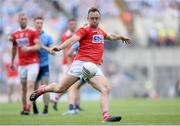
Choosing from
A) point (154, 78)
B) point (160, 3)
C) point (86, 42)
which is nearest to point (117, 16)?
point (160, 3)

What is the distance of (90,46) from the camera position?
14.3m

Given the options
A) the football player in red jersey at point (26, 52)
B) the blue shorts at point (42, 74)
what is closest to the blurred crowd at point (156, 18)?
the blue shorts at point (42, 74)

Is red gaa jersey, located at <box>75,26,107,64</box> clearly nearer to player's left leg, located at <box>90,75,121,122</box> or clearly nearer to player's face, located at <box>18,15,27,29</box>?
player's left leg, located at <box>90,75,121,122</box>

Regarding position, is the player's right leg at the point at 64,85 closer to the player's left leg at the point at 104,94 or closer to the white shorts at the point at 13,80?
the player's left leg at the point at 104,94

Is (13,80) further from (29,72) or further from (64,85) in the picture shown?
(64,85)

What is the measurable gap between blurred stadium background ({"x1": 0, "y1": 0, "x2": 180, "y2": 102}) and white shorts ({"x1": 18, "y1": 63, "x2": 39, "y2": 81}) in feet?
53.5

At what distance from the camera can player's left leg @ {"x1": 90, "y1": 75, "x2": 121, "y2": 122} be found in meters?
13.7

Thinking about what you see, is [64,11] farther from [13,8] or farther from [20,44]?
[20,44]

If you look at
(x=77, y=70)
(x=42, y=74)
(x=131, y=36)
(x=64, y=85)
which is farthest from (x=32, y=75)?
(x=131, y=36)

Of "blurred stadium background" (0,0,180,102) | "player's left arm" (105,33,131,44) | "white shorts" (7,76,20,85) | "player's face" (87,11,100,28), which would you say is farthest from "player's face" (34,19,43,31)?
"blurred stadium background" (0,0,180,102)

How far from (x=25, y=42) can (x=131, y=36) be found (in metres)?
19.8

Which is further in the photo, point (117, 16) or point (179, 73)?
point (117, 16)

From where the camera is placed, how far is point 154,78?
36.2 meters

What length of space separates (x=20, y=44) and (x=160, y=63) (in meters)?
19.9
